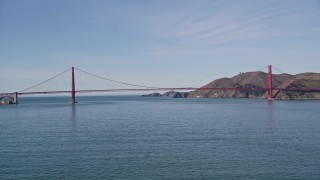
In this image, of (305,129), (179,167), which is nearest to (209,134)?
(305,129)

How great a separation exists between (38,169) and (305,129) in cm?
3825

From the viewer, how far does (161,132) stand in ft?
162

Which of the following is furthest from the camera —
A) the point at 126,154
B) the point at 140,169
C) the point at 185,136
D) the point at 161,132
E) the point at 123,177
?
the point at 161,132

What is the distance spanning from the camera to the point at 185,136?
45.1 meters

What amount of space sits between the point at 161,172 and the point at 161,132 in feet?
71.9

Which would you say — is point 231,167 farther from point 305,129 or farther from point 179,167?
point 305,129

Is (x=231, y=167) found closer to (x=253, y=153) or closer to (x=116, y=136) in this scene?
(x=253, y=153)

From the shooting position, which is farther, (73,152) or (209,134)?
(209,134)

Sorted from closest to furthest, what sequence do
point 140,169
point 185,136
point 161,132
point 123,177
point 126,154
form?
point 123,177
point 140,169
point 126,154
point 185,136
point 161,132

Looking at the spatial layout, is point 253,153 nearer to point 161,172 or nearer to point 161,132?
point 161,172

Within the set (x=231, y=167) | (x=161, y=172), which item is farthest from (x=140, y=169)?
(x=231, y=167)

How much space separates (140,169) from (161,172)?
6.14ft

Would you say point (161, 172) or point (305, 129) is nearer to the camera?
point (161, 172)

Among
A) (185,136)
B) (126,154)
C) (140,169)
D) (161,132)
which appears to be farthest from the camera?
(161,132)
